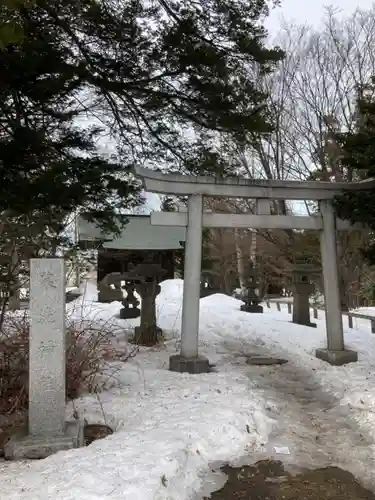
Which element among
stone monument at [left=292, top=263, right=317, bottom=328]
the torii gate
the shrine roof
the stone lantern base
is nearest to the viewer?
the torii gate

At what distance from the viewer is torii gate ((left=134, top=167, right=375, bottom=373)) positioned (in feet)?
24.9

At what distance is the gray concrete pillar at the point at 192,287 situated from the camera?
25.0 feet

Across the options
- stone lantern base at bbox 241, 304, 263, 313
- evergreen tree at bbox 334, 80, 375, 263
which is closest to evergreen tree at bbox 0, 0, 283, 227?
evergreen tree at bbox 334, 80, 375, 263

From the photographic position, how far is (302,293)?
12.8 m

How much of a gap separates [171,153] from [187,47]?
1.88m

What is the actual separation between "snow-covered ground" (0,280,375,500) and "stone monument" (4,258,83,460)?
0.39m

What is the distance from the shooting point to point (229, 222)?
26.3 ft

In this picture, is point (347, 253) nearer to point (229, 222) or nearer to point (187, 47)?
point (229, 222)

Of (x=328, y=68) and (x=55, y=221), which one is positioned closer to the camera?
(x=55, y=221)

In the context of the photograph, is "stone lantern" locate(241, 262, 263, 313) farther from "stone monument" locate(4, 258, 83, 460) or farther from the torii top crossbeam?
"stone monument" locate(4, 258, 83, 460)

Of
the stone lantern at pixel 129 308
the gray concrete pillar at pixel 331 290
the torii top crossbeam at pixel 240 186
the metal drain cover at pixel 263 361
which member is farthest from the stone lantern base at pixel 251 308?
the torii top crossbeam at pixel 240 186

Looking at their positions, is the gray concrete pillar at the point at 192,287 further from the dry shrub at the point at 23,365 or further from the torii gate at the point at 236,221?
the dry shrub at the point at 23,365

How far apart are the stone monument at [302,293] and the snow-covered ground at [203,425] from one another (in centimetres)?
331

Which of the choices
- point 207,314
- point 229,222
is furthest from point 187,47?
point 207,314
